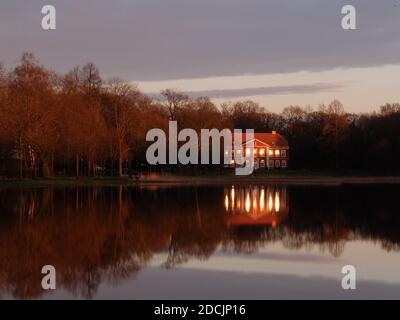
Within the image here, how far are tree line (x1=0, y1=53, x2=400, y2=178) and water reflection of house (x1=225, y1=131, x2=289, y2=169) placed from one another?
266 cm

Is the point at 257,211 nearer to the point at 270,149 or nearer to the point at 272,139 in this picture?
the point at 270,149

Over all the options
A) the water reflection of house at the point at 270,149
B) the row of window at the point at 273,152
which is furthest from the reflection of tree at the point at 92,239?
the row of window at the point at 273,152

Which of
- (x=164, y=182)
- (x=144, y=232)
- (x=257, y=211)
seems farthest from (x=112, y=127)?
(x=144, y=232)

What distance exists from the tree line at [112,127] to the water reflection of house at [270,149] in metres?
2.66

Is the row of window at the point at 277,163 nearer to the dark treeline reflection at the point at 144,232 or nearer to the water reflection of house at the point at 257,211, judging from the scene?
the water reflection of house at the point at 257,211

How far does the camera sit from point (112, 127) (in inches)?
2906

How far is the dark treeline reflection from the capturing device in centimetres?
1711

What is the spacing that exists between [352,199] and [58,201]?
1934 cm

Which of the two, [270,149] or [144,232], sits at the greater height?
[270,149]

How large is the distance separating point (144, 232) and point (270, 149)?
94171mm

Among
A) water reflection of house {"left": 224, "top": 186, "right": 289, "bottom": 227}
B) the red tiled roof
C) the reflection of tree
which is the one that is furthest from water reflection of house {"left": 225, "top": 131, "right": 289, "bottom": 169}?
the reflection of tree

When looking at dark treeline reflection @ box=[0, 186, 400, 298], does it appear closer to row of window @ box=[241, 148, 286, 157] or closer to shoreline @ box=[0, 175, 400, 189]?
shoreline @ box=[0, 175, 400, 189]

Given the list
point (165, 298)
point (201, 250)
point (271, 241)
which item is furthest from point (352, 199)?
point (165, 298)

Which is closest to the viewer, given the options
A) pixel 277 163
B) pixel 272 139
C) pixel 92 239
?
pixel 92 239
